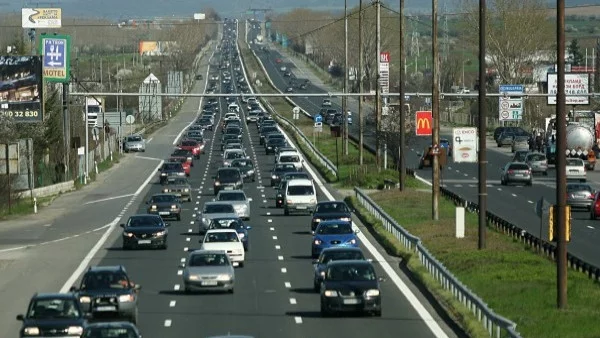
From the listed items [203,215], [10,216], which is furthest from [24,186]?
[203,215]

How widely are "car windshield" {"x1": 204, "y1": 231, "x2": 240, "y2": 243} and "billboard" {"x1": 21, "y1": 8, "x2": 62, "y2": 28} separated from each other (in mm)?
69335

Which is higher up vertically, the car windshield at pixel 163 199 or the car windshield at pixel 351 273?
the car windshield at pixel 351 273

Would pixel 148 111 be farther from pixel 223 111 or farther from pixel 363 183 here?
Result: pixel 363 183

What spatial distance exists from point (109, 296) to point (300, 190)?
1325 inches

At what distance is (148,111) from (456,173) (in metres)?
72.8

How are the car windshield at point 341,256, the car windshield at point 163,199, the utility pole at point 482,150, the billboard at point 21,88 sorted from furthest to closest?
1. the billboard at point 21,88
2. the car windshield at point 163,199
3. the utility pole at point 482,150
4. the car windshield at point 341,256

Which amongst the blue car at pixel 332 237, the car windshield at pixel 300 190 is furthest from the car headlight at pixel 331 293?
the car windshield at pixel 300 190

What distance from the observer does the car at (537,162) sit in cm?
8919

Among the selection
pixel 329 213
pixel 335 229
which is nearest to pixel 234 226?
pixel 335 229

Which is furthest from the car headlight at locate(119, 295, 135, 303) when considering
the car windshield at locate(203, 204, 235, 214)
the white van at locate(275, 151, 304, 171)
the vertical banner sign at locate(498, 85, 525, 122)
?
the vertical banner sign at locate(498, 85, 525, 122)

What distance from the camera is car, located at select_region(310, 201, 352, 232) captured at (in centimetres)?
5653

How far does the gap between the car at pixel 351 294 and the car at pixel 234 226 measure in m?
16.0

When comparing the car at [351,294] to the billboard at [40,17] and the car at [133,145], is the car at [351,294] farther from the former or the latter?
the billboard at [40,17]

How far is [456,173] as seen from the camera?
93.4 m
